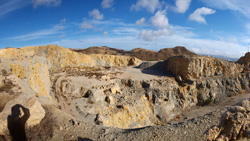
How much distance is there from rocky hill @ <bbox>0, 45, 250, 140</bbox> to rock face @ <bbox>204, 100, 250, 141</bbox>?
0.22m

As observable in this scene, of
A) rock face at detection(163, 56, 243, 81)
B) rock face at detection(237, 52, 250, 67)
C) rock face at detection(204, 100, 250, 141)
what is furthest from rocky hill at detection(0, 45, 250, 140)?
rock face at detection(237, 52, 250, 67)

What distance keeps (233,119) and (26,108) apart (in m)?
8.88

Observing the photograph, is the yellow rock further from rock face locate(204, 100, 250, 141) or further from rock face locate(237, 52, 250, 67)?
rock face locate(237, 52, 250, 67)

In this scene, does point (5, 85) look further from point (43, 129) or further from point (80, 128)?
point (80, 128)

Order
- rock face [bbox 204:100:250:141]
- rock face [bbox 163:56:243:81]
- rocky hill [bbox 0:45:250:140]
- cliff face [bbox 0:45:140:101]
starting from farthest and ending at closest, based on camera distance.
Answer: rock face [bbox 163:56:243:81] < cliff face [bbox 0:45:140:101] < rocky hill [bbox 0:45:250:140] < rock face [bbox 204:100:250:141]

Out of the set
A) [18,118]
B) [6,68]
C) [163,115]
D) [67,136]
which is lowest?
[163,115]

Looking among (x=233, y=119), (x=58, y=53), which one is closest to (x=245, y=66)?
(x=233, y=119)

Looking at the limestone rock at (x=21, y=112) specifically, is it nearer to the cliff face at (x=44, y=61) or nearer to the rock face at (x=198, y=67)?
the cliff face at (x=44, y=61)

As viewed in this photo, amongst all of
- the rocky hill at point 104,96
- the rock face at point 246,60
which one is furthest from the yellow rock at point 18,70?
the rock face at point 246,60

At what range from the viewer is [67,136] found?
6.66 metres

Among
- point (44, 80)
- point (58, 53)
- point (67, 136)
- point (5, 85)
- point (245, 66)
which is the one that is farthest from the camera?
point (245, 66)

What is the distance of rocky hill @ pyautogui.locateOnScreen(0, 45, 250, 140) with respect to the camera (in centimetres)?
681

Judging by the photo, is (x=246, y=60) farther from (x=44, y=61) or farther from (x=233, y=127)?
(x=44, y=61)

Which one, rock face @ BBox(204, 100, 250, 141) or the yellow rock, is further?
the yellow rock
